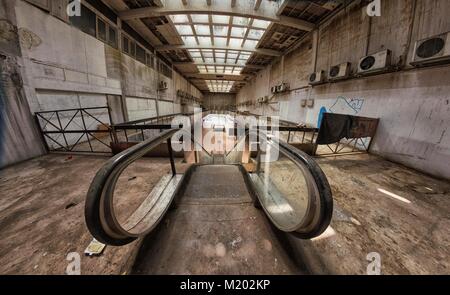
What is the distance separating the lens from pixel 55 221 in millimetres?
1854

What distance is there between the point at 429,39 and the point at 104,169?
613 centimetres

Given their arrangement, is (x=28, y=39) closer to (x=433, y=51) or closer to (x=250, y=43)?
(x=433, y=51)

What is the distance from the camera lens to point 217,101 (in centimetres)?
3212

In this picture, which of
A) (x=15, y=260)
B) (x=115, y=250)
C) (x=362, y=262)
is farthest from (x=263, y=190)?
(x=15, y=260)

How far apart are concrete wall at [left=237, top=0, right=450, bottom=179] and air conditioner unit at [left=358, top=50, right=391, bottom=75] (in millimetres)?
225

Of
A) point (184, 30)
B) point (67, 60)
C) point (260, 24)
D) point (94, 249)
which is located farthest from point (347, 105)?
point (67, 60)

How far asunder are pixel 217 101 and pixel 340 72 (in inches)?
1112

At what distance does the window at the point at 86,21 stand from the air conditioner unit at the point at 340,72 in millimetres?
9315

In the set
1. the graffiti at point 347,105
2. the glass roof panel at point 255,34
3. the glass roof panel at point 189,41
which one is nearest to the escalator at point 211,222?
the graffiti at point 347,105

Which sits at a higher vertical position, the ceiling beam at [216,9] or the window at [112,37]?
the ceiling beam at [216,9]

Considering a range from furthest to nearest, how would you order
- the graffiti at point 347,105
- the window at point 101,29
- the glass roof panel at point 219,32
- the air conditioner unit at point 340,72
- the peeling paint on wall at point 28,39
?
the glass roof panel at point 219,32
the window at point 101,29
the air conditioner unit at point 340,72
the graffiti at point 347,105
the peeling paint on wall at point 28,39

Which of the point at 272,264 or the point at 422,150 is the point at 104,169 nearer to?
the point at 272,264

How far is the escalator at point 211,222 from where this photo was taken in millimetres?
999

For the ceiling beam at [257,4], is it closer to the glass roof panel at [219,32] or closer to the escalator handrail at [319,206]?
the glass roof panel at [219,32]
